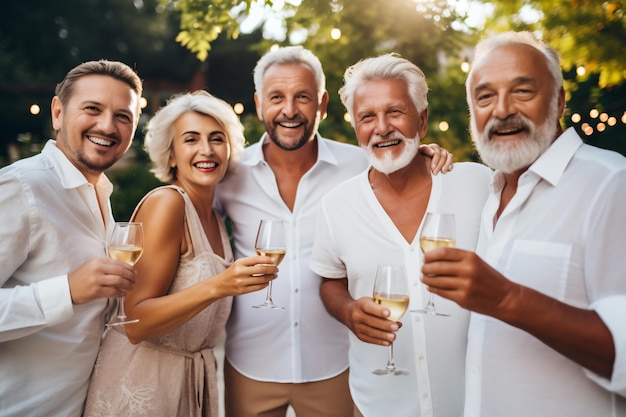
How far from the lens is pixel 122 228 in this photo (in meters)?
2.72

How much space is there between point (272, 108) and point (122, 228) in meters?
1.52

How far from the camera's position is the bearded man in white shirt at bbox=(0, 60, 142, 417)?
105 inches

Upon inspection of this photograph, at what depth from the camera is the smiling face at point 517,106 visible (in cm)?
254

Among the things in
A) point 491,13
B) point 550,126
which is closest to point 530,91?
point 550,126

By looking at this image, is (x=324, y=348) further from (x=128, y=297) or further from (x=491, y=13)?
(x=491, y=13)

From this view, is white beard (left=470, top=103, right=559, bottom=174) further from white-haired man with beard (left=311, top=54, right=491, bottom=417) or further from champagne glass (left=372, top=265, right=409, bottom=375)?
champagne glass (left=372, top=265, right=409, bottom=375)

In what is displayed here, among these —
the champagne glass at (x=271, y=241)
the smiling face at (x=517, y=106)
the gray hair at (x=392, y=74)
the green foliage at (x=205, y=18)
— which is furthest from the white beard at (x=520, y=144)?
the green foliage at (x=205, y=18)

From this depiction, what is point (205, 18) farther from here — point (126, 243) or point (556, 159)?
point (556, 159)

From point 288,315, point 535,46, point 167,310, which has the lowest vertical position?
point 288,315

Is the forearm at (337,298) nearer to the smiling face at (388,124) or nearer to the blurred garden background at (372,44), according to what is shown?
the smiling face at (388,124)

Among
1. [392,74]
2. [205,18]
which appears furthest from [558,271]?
[205,18]

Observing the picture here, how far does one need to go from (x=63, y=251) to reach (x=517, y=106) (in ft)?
7.12

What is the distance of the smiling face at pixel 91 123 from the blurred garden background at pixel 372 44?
1.82 metres

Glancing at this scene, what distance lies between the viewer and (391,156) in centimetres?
324
